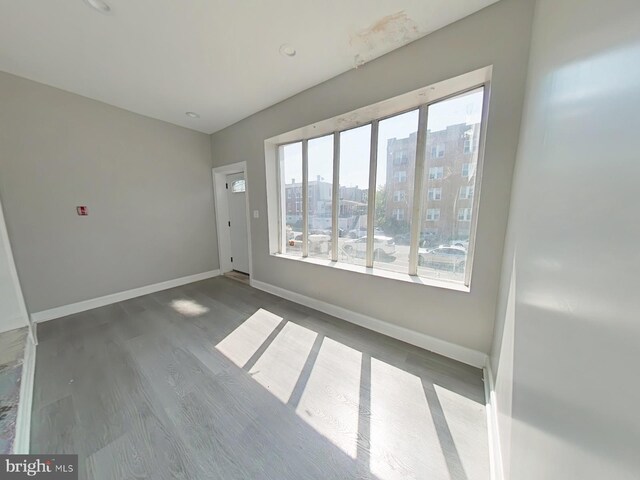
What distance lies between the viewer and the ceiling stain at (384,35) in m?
1.66

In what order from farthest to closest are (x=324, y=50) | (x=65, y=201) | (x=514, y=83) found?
(x=65, y=201), (x=324, y=50), (x=514, y=83)

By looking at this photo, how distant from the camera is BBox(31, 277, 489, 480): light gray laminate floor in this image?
115cm

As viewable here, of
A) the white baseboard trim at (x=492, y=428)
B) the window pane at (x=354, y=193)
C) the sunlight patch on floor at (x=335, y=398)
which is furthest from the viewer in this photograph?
the window pane at (x=354, y=193)

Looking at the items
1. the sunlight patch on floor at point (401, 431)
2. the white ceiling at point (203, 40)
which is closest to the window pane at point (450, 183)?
the white ceiling at point (203, 40)

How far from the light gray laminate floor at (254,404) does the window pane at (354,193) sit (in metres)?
0.94

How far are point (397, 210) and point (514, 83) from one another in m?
1.22

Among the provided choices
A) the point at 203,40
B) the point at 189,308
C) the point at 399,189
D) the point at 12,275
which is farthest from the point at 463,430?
the point at 12,275

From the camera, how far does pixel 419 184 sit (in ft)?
6.79

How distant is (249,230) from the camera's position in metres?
3.64

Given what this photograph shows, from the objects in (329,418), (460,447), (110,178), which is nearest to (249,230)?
(110,178)

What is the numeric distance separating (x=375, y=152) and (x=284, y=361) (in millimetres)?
2295

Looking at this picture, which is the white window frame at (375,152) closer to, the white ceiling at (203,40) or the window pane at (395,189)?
the window pane at (395,189)

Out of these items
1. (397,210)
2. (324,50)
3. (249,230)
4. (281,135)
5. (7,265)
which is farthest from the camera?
(249,230)

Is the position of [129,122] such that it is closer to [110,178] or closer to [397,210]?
[110,178]
